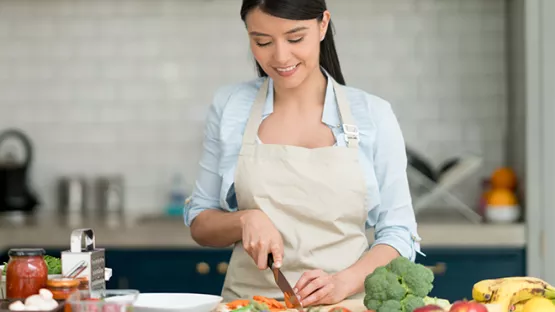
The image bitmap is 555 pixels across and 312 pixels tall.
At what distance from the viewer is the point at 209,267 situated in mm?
Answer: 3916

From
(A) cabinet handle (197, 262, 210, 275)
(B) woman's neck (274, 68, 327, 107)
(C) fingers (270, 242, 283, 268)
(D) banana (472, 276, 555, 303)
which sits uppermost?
(B) woman's neck (274, 68, 327, 107)

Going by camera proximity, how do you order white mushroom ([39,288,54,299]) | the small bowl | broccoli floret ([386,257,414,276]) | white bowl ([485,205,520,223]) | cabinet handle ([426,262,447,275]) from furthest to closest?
white bowl ([485,205,520,223]) → cabinet handle ([426,262,447,275]) → broccoli floret ([386,257,414,276]) → white mushroom ([39,288,54,299]) → the small bowl

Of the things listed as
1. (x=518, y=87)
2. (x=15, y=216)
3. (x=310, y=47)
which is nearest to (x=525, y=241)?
(x=518, y=87)

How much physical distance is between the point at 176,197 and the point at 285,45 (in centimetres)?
240

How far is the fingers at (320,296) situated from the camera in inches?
78.3

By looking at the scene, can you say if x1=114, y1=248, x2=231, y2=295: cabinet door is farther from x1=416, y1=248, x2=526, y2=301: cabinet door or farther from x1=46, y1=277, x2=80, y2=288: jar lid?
x1=46, y1=277, x2=80, y2=288: jar lid

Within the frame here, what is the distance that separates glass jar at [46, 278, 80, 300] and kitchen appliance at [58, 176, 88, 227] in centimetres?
271

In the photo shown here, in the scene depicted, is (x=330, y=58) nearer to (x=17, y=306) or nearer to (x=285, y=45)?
(x=285, y=45)

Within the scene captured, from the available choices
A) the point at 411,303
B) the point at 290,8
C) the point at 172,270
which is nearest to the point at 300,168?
the point at 290,8

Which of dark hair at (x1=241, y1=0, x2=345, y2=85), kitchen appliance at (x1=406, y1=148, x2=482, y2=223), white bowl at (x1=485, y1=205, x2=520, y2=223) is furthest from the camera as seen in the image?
kitchen appliance at (x1=406, y1=148, x2=482, y2=223)

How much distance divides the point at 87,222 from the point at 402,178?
2.11 m

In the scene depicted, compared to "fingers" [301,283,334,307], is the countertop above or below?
below

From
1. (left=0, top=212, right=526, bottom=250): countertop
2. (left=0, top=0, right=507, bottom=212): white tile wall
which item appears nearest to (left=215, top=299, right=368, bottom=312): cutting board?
(left=0, top=212, right=526, bottom=250): countertop

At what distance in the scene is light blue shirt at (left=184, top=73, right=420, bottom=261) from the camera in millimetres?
2305
